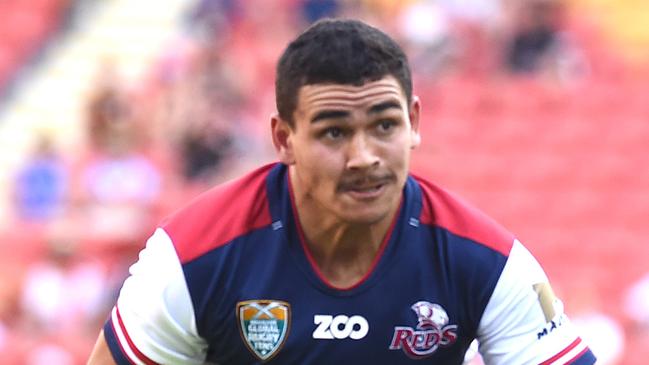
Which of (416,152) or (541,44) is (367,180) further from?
(541,44)

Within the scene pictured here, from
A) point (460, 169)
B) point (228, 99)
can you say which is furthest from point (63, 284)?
point (460, 169)

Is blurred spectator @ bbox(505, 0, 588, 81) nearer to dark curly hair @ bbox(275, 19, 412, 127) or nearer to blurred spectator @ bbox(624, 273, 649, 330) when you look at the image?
blurred spectator @ bbox(624, 273, 649, 330)

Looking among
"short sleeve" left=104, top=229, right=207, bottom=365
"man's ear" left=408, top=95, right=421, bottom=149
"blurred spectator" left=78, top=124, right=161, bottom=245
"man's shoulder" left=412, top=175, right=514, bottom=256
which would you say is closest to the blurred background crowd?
"blurred spectator" left=78, top=124, right=161, bottom=245

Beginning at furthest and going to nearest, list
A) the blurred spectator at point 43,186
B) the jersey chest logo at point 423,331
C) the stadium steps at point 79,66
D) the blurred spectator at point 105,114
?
the stadium steps at point 79,66 < the blurred spectator at point 43,186 < the blurred spectator at point 105,114 < the jersey chest logo at point 423,331

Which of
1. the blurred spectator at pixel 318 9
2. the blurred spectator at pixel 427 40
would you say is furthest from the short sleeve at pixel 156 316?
the blurred spectator at pixel 318 9

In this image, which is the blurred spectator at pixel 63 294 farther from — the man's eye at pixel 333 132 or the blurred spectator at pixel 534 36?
the man's eye at pixel 333 132

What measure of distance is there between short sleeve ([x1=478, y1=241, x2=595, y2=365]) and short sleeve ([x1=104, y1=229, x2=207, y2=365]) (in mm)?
823

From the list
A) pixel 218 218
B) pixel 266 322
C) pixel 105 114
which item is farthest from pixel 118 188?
pixel 266 322

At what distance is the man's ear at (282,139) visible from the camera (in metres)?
4.34

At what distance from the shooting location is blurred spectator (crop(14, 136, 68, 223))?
1196 cm

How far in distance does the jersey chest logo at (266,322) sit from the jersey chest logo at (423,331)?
1.01ft

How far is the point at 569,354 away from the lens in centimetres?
432

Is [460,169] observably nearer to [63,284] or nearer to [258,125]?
[258,125]

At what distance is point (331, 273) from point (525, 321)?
56cm
